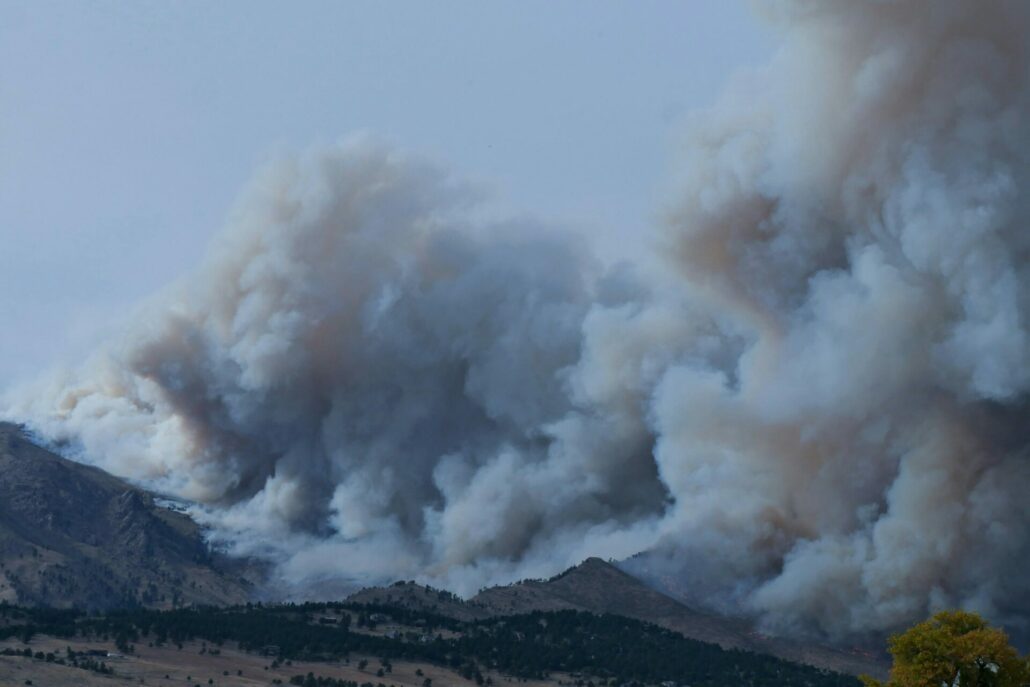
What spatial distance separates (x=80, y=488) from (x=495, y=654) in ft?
301

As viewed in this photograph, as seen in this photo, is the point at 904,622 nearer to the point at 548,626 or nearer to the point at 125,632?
the point at 548,626

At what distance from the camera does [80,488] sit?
198 meters

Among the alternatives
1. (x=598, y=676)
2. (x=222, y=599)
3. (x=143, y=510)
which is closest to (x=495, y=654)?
(x=598, y=676)

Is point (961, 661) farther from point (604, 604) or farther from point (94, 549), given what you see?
point (94, 549)

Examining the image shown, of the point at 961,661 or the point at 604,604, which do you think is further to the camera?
the point at 604,604

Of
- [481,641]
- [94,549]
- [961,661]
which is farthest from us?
[94,549]

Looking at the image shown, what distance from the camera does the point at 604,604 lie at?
13900cm

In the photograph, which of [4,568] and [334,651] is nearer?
[334,651]

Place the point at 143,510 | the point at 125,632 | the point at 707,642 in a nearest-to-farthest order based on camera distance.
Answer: the point at 125,632
the point at 707,642
the point at 143,510

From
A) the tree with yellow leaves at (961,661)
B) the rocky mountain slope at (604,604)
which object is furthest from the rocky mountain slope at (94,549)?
the tree with yellow leaves at (961,661)

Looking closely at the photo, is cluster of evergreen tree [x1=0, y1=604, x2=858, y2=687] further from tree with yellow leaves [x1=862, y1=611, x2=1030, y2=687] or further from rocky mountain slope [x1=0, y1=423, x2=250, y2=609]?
tree with yellow leaves [x1=862, y1=611, x2=1030, y2=687]

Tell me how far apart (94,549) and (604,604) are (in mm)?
72997

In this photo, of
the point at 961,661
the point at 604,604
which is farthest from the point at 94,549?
the point at 961,661

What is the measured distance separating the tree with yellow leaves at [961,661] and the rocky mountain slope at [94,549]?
389ft
